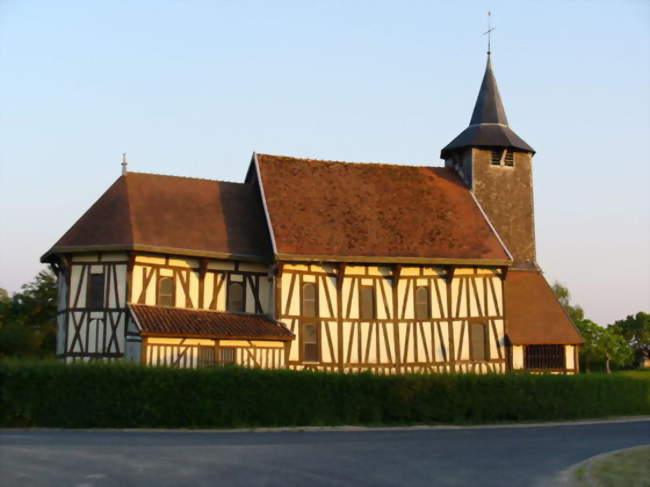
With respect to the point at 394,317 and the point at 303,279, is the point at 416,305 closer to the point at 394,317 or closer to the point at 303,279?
the point at 394,317

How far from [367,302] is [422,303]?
7.11 ft

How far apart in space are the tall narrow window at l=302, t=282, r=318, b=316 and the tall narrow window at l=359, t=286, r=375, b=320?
175 cm

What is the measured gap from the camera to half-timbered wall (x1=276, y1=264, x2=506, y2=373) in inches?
1117

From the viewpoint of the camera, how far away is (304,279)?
28.6 meters

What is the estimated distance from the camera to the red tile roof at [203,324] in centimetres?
2509

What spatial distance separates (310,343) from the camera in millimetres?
28375

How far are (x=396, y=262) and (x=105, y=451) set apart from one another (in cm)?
1707

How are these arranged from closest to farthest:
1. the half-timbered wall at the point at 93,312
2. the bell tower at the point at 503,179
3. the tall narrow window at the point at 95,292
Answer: the half-timbered wall at the point at 93,312 < the tall narrow window at the point at 95,292 < the bell tower at the point at 503,179

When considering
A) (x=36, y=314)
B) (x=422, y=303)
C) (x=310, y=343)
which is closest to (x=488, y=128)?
(x=422, y=303)

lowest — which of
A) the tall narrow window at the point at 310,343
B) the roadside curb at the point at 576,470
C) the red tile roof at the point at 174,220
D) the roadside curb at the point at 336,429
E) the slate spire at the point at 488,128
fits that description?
the roadside curb at the point at 336,429

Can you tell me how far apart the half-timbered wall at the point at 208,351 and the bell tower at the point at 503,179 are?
12.5 m

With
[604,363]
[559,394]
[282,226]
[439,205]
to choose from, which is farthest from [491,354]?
[604,363]

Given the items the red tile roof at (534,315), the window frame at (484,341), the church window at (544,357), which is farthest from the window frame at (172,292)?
the church window at (544,357)

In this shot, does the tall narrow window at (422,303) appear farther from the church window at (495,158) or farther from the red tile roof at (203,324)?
the church window at (495,158)
